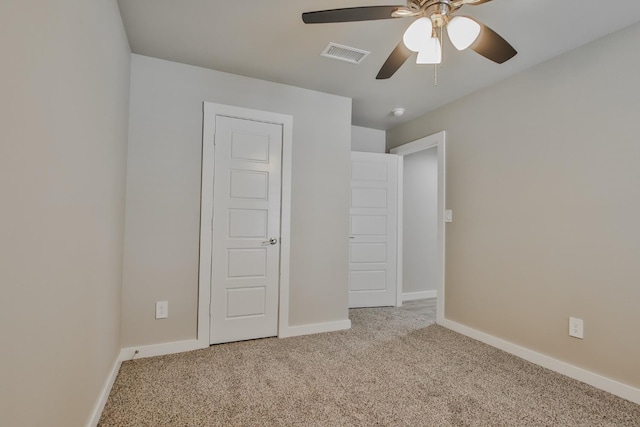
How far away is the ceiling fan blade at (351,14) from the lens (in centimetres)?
149

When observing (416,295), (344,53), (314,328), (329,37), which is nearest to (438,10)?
(329,37)

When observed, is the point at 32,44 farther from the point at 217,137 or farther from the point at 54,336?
the point at 217,137

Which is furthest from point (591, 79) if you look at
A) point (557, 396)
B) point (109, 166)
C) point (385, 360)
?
A: point (109, 166)

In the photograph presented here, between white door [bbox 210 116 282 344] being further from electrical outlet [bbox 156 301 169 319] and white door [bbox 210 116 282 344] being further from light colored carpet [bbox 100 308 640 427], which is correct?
electrical outlet [bbox 156 301 169 319]

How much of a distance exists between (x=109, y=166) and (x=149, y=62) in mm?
1172

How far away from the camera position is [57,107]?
3.55 feet

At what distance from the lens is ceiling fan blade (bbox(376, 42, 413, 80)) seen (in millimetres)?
1800

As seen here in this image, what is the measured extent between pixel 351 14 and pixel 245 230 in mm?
1952

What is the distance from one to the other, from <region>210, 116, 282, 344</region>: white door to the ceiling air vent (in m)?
→ 0.85

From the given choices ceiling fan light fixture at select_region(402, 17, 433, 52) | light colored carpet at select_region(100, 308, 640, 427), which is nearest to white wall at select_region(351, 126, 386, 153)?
light colored carpet at select_region(100, 308, 640, 427)

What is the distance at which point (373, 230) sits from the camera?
4.19 metres

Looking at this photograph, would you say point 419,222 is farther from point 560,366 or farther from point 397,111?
point 560,366

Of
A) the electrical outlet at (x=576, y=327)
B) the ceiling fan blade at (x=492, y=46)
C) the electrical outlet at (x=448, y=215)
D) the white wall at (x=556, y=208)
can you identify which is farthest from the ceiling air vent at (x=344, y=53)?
the electrical outlet at (x=576, y=327)

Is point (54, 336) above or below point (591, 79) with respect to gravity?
below
